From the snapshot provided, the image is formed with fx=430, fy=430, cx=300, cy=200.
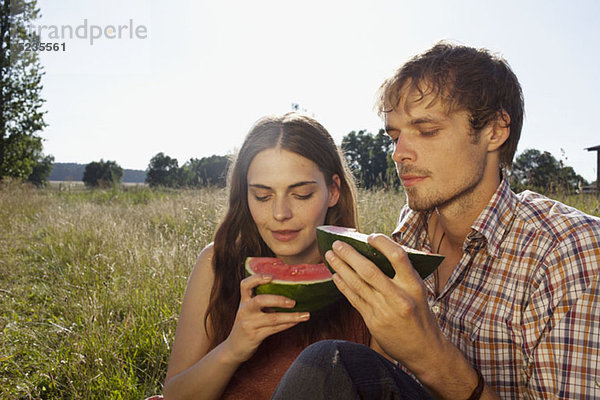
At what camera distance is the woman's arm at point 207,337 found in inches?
74.7

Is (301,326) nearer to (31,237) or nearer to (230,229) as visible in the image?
(230,229)

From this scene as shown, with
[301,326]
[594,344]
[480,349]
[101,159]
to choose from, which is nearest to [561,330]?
[594,344]

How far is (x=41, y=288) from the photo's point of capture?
5723mm

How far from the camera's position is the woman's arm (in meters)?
1.90

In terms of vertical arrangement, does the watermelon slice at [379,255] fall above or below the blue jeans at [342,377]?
above

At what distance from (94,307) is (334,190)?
7.30ft

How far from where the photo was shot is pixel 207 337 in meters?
2.49

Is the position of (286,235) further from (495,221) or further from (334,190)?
(495,221)

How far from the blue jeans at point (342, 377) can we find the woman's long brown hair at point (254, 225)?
Answer: 738 mm

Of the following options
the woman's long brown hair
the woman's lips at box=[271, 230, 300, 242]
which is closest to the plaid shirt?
the woman's long brown hair

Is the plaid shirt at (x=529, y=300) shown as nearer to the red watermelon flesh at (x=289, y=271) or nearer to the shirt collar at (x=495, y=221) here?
the shirt collar at (x=495, y=221)

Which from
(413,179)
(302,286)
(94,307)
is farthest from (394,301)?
(94,307)

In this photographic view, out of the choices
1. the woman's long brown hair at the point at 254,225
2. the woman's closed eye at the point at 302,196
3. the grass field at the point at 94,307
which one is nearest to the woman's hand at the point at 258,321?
the woman's long brown hair at the point at 254,225

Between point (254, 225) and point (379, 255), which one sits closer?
point (379, 255)
